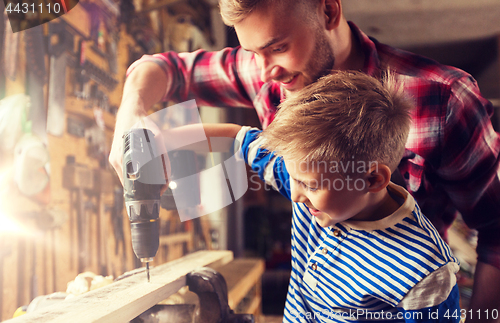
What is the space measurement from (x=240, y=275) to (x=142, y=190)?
0.38 meters

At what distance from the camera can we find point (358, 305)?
59cm

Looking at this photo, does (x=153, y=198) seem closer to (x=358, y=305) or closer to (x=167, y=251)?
(x=167, y=251)

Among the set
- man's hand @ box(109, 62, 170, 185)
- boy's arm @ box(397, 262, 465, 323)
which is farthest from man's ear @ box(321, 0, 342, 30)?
boy's arm @ box(397, 262, 465, 323)

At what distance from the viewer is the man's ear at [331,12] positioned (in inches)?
23.6

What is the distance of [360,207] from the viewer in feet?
1.91

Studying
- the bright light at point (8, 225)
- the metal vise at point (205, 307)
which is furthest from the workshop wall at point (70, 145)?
the metal vise at point (205, 307)

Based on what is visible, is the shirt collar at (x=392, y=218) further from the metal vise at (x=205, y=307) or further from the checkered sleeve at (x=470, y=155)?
the metal vise at (x=205, y=307)

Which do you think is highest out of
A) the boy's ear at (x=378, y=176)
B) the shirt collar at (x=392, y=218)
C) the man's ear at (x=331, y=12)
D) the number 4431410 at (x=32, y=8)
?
the number 4431410 at (x=32, y=8)

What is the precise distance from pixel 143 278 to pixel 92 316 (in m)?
0.17

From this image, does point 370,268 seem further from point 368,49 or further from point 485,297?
point 368,49

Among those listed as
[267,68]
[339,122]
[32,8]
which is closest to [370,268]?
[339,122]

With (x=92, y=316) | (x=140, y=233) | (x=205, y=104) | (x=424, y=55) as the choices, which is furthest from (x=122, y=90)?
(x=424, y=55)

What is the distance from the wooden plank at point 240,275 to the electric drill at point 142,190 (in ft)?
0.84

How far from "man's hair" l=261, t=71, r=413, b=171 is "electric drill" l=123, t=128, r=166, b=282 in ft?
0.75
